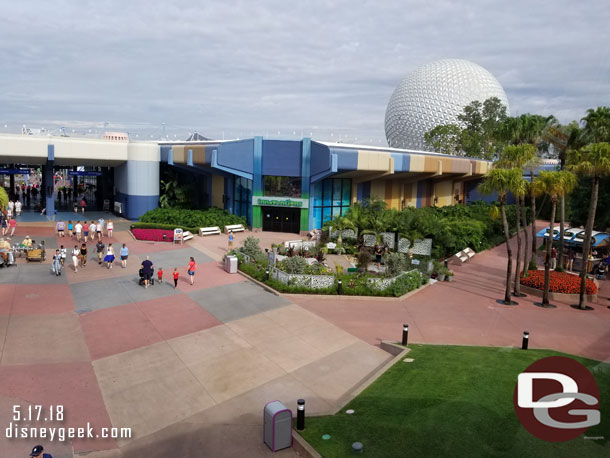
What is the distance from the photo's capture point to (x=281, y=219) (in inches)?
1396

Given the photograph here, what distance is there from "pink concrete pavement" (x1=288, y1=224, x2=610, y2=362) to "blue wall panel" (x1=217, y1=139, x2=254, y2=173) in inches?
668

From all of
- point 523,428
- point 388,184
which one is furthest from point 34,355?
point 388,184

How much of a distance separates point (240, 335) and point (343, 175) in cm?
2167

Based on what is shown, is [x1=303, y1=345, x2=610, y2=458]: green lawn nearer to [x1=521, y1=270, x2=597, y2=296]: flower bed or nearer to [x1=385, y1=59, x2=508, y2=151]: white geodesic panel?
[x1=521, y1=270, x2=597, y2=296]: flower bed

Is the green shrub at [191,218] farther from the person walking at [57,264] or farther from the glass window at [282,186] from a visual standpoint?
→ the person walking at [57,264]

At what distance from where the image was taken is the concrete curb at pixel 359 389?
8992mm

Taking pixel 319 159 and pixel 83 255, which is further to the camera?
pixel 319 159

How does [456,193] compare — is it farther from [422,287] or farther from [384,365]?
[384,365]

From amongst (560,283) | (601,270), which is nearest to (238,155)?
(560,283)

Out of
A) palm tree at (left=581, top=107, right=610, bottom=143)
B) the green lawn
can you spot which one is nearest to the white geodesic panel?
palm tree at (left=581, top=107, right=610, bottom=143)

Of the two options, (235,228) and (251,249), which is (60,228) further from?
(251,249)

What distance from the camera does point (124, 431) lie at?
9.73 metres

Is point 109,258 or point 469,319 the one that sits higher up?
point 109,258
